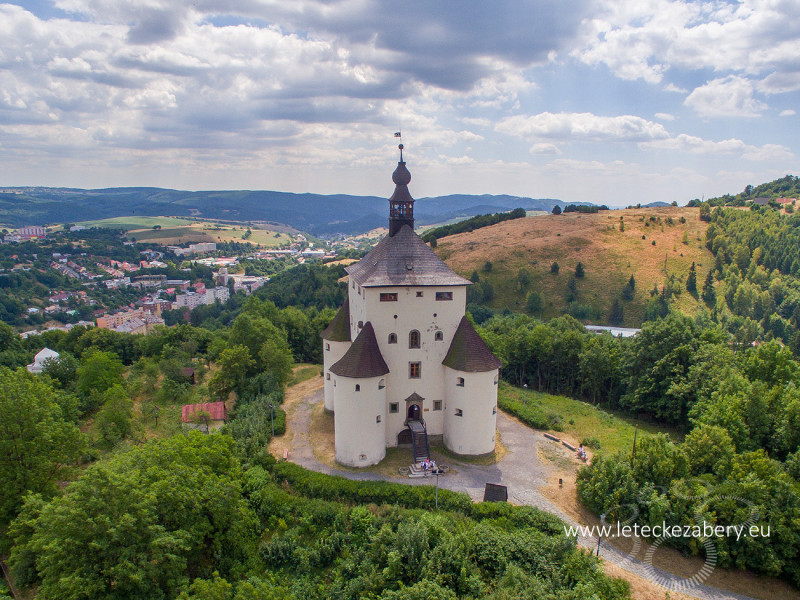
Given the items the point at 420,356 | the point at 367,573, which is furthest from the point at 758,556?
the point at 420,356

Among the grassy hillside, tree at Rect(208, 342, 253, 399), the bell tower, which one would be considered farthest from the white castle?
the grassy hillside

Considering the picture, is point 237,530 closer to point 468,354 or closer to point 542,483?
point 468,354

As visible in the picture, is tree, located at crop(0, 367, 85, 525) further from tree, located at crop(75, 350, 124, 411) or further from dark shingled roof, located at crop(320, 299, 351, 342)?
dark shingled roof, located at crop(320, 299, 351, 342)

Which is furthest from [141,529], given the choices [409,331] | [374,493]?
[409,331]

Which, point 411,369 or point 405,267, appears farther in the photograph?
point 411,369

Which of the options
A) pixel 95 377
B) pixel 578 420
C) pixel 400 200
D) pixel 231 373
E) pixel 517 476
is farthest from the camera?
pixel 95 377

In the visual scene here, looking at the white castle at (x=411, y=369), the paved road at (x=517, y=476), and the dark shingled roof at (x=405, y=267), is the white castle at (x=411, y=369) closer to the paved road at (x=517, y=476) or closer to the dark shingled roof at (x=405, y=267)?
the dark shingled roof at (x=405, y=267)

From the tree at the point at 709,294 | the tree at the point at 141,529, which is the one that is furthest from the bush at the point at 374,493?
the tree at the point at 709,294
